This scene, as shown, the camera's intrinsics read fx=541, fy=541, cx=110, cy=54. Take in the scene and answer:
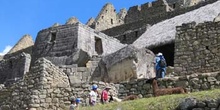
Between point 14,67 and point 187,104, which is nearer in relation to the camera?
point 187,104

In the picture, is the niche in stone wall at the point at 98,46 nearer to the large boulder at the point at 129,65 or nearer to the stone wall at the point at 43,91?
the large boulder at the point at 129,65

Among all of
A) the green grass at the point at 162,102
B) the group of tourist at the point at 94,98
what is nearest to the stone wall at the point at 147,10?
the group of tourist at the point at 94,98

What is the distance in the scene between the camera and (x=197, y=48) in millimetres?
19078

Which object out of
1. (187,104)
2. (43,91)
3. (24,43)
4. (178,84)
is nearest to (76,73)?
(43,91)

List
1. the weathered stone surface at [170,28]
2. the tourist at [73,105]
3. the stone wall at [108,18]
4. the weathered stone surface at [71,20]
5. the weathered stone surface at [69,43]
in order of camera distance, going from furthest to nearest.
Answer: the weathered stone surface at [71,20]
the stone wall at [108,18]
the weathered stone surface at [69,43]
the weathered stone surface at [170,28]
the tourist at [73,105]

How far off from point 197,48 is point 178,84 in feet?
13.9

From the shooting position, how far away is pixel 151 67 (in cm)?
1911

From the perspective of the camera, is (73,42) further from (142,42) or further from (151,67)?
(151,67)

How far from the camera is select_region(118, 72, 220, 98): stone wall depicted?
47.9 feet

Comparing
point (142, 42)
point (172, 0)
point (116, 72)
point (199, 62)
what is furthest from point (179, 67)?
point (172, 0)

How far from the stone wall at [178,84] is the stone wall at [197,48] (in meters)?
3.08

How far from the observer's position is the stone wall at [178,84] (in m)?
14.6

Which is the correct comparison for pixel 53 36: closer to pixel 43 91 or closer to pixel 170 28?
pixel 170 28

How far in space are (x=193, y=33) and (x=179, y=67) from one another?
52.6 inches
